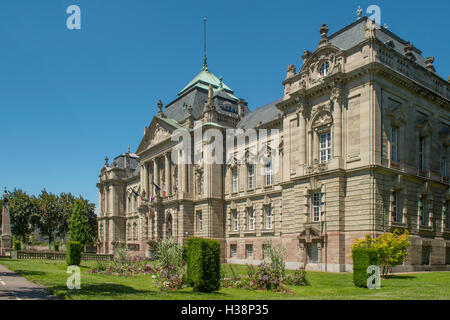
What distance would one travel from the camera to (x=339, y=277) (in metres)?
27.0

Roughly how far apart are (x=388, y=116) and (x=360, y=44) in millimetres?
6136

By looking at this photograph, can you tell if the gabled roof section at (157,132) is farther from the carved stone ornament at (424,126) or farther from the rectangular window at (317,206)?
the carved stone ornament at (424,126)

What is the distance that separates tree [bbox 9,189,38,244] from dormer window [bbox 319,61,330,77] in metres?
63.2

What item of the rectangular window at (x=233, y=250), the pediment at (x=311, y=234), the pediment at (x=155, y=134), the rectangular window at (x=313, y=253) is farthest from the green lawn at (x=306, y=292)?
the pediment at (x=155, y=134)

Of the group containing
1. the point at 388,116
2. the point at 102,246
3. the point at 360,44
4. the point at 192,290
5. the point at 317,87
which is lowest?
the point at 102,246

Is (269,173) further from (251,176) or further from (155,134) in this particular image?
(155,134)

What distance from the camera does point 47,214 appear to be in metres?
77.9

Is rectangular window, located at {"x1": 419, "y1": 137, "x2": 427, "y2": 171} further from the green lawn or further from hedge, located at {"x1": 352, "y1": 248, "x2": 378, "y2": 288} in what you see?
hedge, located at {"x1": 352, "y1": 248, "x2": 378, "y2": 288}

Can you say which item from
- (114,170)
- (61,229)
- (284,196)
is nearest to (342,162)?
(284,196)

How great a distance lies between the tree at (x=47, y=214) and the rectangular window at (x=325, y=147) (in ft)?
200

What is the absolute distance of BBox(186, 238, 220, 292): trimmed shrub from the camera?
60.0ft

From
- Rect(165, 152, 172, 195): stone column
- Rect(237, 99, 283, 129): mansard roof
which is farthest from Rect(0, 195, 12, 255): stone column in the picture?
Rect(237, 99, 283, 129): mansard roof

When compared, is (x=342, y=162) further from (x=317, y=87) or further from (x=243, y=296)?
(x=243, y=296)

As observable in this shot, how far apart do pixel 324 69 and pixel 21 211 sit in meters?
64.2
